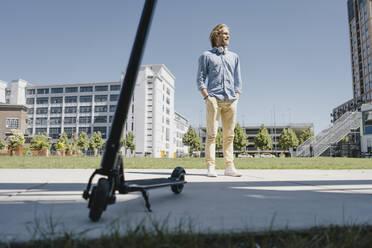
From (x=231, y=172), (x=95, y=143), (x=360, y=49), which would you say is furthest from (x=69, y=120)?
(x=360, y=49)

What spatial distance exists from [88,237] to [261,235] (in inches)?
28.0

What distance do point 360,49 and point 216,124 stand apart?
7306cm

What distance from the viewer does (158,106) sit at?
67500 millimetres

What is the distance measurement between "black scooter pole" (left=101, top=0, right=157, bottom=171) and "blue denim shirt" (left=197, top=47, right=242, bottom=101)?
2.47 meters

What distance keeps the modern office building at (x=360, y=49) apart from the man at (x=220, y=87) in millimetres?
66379

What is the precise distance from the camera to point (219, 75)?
3822 mm

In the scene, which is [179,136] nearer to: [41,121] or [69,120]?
[69,120]

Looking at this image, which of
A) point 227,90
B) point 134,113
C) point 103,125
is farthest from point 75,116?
point 227,90

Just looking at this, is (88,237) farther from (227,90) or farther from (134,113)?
(134,113)

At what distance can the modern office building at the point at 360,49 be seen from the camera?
5662cm

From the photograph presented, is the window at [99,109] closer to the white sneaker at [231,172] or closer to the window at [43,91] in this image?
the window at [43,91]

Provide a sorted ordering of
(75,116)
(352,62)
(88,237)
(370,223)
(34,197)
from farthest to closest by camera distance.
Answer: (75,116) → (352,62) → (34,197) → (370,223) → (88,237)

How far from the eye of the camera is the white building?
65875mm

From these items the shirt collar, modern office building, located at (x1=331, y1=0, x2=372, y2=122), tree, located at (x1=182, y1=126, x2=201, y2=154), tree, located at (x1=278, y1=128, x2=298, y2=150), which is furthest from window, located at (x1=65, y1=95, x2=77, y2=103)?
the shirt collar
